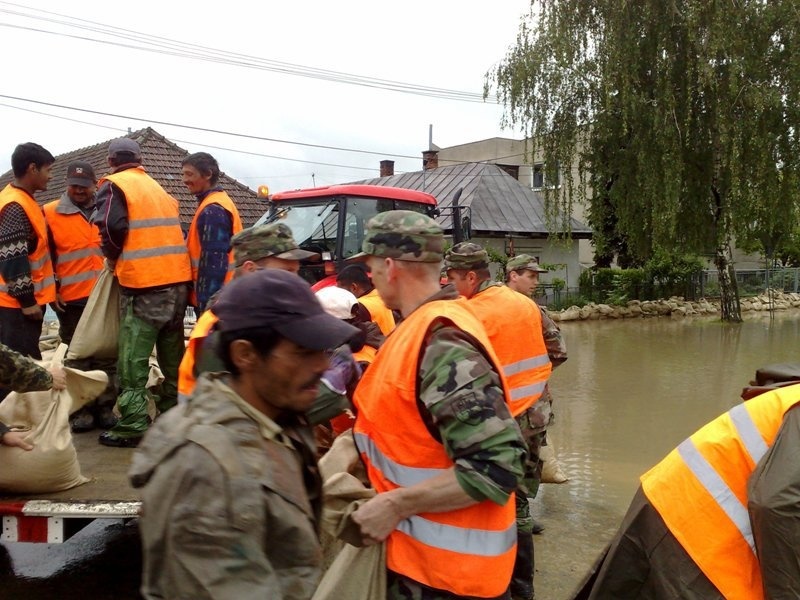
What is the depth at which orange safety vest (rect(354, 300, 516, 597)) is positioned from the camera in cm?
201

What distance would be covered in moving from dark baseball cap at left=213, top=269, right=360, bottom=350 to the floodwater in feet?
10.4

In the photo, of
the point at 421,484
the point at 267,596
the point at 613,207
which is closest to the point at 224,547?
→ the point at 267,596

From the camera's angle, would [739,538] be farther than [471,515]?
Yes

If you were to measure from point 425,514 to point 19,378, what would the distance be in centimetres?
200

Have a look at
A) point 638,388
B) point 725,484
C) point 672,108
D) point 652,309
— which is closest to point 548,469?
point 725,484

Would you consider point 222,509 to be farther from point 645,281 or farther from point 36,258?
point 645,281

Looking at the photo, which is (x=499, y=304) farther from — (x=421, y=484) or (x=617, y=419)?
(x=617, y=419)

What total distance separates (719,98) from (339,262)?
1423 centimetres

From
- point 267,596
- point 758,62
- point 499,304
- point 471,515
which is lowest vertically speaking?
point 471,515

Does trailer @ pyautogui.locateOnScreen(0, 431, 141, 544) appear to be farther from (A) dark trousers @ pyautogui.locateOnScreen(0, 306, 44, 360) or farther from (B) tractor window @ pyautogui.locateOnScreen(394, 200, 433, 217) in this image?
(B) tractor window @ pyautogui.locateOnScreen(394, 200, 433, 217)

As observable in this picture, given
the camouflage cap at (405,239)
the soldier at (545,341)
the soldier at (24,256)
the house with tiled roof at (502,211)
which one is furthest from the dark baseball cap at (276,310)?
the house with tiled roof at (502,211)

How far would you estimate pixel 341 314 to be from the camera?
11.3 feet

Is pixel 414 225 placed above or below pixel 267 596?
above

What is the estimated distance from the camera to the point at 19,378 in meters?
3.06
